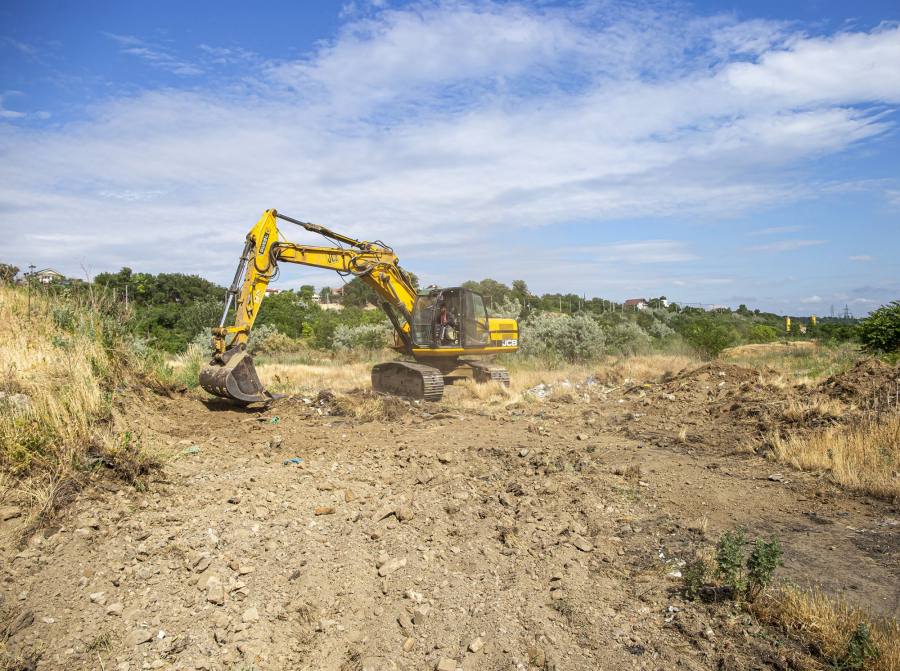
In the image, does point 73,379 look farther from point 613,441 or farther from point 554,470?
point 613,441

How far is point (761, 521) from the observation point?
4.97 metres

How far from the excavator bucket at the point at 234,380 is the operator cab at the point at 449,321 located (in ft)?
14.2

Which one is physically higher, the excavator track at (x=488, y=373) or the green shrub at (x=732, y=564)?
the excavator track at (x=488, y=373)

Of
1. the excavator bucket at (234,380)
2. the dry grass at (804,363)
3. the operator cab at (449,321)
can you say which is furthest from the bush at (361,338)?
the excavator bucket at (234,380)

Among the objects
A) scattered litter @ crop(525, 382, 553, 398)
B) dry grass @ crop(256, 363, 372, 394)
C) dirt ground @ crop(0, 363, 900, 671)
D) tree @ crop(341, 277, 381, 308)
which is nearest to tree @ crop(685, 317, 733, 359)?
scattered litter @ crop(525, 382, 553, 398)

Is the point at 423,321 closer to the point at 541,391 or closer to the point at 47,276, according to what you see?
the point at 541,391

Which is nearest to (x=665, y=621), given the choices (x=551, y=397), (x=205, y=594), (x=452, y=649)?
(x=452, y=649)

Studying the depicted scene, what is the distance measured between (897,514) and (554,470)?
3.13 meters

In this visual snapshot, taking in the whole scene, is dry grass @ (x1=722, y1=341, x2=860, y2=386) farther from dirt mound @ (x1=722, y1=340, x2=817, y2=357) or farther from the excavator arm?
the excavator arm

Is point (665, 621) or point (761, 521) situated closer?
point (665, 621)

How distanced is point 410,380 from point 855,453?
8.04m

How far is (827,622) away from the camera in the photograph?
3145 millimetres

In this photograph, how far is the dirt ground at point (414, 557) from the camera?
326 cm

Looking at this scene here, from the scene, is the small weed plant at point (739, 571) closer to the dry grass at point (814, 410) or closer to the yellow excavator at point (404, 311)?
the dry grass at point (814, 410)
